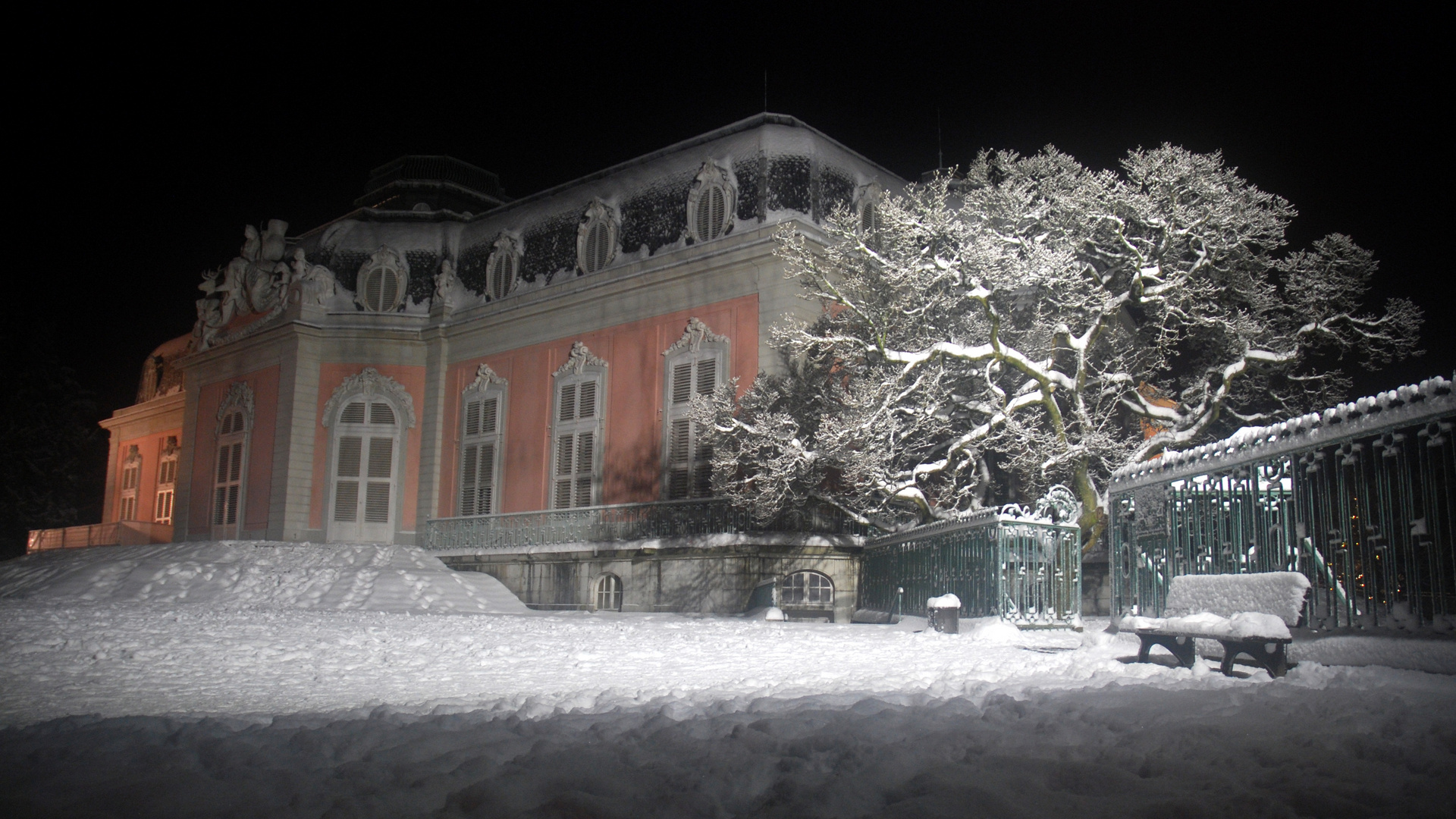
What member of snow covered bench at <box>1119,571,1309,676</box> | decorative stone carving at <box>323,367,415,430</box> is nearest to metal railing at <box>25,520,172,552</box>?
decorative stone carving at <box>323,367,415,430</box>

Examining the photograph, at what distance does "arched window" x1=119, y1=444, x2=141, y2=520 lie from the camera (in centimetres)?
3009

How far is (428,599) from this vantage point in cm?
1619

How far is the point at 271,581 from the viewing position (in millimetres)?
16547

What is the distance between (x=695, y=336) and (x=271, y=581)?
25.6ft

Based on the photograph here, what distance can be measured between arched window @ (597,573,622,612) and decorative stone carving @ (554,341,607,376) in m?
3.97

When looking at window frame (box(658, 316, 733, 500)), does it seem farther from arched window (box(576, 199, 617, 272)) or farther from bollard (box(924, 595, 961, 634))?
bollard (box(924, 595, 961, 634))

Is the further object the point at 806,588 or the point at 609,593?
the point at 609,593

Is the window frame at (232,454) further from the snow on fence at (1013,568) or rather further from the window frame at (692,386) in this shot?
the snow on fence at (1013,568)

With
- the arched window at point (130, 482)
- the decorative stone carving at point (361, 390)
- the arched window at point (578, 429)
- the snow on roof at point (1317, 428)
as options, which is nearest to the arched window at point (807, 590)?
the arched window at point (578, 429)

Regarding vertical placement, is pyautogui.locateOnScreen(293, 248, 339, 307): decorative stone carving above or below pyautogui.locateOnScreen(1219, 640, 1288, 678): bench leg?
above

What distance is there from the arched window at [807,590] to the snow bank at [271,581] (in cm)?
404

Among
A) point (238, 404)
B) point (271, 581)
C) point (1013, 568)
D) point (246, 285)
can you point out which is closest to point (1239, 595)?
point (1013, 568)

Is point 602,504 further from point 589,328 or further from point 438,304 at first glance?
point 438,304

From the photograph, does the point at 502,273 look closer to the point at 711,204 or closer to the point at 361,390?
the point at 361,390
